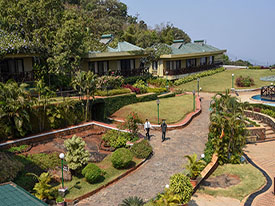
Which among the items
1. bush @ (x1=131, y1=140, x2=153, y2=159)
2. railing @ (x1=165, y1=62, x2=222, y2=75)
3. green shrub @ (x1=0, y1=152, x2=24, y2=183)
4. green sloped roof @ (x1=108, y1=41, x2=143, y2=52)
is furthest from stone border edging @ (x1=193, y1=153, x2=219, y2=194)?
railing @ (x1=165, y1=62, x2=222, y2=75)

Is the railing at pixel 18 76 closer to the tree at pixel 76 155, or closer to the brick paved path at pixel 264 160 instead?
the tree at pixel 76 155

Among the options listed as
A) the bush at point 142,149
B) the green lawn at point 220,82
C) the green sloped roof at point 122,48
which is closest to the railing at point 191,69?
the green lawn at point 220,82

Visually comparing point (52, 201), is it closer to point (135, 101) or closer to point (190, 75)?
point (135, 101)

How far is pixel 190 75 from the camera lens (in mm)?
49281

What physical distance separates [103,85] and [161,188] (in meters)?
16.0

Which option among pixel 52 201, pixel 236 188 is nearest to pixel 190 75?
pixel 236 188

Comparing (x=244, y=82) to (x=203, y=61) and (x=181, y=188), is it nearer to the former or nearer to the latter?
(x=203, y=61)

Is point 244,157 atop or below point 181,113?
below

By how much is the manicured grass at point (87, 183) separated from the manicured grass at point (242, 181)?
16.5ft

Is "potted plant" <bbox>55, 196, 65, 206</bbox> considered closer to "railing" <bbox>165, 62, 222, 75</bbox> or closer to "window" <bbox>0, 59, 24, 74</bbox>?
"window" <bbox>0, 59, 24, 74</bbox>

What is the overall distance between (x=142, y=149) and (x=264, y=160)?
883cm

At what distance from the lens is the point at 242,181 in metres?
18.2

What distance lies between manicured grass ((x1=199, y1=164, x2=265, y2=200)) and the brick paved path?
694 mm

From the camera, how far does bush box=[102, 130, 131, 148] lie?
22109 millimetres
